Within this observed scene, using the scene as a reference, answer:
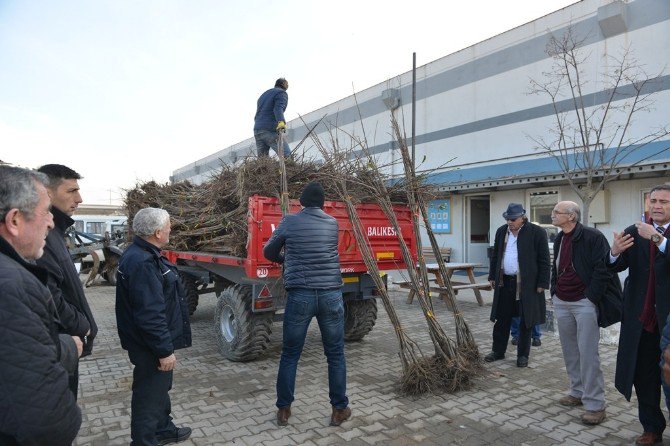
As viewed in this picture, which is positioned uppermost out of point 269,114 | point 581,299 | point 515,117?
point 515,117

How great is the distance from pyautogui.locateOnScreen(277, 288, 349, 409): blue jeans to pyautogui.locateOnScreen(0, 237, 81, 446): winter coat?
2.12 meters

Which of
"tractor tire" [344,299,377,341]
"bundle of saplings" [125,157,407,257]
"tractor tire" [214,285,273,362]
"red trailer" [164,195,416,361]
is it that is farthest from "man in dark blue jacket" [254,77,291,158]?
"tractor tire" [344,299,377,341]

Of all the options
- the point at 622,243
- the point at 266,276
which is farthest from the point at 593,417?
the point at 266,276

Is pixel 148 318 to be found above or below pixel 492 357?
above

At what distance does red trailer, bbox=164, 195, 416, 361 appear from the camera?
15.6 ft

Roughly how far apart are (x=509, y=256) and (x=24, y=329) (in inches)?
195

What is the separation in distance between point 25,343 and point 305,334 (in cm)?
233

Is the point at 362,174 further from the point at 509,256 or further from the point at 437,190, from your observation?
the point at 509,256

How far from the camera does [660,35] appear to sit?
31.8 feet

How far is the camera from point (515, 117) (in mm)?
12352

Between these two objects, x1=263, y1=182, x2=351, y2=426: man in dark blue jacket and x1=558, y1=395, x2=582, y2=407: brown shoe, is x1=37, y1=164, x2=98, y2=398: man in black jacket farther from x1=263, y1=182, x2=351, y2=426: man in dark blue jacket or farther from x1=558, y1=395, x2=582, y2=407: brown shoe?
x1=558, y1=395, x2=582, y2=407: brown shoe

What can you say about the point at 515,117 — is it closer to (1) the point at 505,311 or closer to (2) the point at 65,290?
(1) the point at 505,311

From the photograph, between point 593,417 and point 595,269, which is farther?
point 595,269

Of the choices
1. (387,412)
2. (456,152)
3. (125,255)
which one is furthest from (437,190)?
(456,152)
